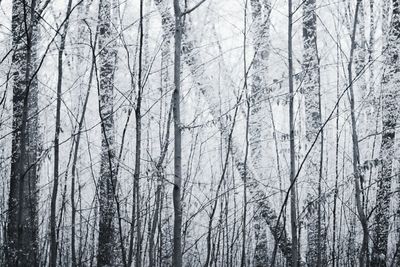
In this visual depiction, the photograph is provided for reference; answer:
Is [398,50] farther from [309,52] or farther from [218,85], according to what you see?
[218,85]

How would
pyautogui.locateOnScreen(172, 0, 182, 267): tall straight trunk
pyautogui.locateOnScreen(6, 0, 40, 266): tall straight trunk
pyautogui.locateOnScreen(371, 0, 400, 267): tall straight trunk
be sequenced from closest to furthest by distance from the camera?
pyautogui.locateOnScreen(172, 0, 182, 267): tall straight trunk
pyautogui.locateOnScreen(6, 0, 40, 266): tall straight trunk
pyautogui.locateOnScreen(371, 0, 400, 267): tall straight trunk

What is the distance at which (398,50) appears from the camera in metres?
4.48

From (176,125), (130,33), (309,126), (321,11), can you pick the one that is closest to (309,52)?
(321,11)

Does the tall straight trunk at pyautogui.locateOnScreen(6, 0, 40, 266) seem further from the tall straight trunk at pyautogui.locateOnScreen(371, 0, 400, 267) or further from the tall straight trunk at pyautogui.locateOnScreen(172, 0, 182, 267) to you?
the tall straight trunk at pyautogui.locateOnScreen(371, 0, 400, 267)

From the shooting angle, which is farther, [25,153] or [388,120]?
[388,120]

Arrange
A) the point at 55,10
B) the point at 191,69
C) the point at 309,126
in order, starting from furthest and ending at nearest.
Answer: the point at 309,126 < the point at 191,69 < the point at 55,10

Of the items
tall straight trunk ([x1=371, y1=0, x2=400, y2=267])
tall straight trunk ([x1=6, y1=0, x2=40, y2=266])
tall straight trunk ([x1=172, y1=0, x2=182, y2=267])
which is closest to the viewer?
tall straight trunk ([x1=172, y1=0, x2=182, y2=267])

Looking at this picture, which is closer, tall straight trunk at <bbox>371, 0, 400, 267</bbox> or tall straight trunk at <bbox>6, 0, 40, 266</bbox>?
tall straight trunk at <bbox>6, 0, 40, 266</bbox>

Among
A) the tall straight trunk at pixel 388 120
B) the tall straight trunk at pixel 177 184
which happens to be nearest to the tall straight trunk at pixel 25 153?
the tall straight trunk at pixel 177 184

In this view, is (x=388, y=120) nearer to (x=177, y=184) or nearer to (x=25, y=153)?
(x=177, y=184)

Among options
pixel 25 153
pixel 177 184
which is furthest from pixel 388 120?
pixel 25 153

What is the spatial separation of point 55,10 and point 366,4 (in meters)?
3.63

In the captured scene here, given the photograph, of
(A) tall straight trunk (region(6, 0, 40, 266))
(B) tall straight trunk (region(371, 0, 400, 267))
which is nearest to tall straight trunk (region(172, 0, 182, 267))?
(A) tall straight trunk (region(6, 0, 40, 266))

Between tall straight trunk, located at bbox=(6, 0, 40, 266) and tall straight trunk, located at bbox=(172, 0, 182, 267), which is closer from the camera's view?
tall straight trunk, located at bbox=(172, 0, 182, 267)
